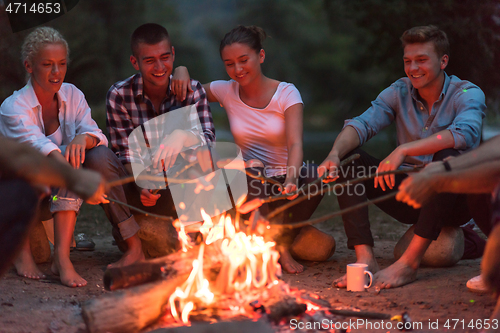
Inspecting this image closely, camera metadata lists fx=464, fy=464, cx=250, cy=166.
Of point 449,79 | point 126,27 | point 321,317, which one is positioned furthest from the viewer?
point 126,27

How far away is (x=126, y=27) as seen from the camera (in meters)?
13.3

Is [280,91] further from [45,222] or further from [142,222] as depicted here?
[45,222]

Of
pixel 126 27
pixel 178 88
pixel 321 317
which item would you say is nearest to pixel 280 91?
pixel 178 88

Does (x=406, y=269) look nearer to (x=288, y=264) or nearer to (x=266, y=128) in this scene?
(x=288, y=264)

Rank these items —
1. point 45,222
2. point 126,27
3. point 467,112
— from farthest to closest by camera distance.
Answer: point 126,27 < point 45,222 < point 467,112

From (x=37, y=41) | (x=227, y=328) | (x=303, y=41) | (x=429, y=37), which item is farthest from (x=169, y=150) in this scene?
(x=303, y=41)

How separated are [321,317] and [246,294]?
1.22 ft

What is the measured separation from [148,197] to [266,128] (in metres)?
1.01

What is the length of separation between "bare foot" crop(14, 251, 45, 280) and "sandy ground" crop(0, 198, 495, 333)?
2.3 inches

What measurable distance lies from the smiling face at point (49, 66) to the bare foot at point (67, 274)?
1147mm

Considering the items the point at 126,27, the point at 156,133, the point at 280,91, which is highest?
the point at 126,27

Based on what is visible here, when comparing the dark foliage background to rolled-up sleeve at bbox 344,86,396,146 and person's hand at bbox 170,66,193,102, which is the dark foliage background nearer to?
rolled-up sleeve at bbox 344,86,396,146

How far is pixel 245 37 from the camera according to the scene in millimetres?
3385

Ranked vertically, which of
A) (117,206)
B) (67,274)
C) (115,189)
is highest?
(115,189)
